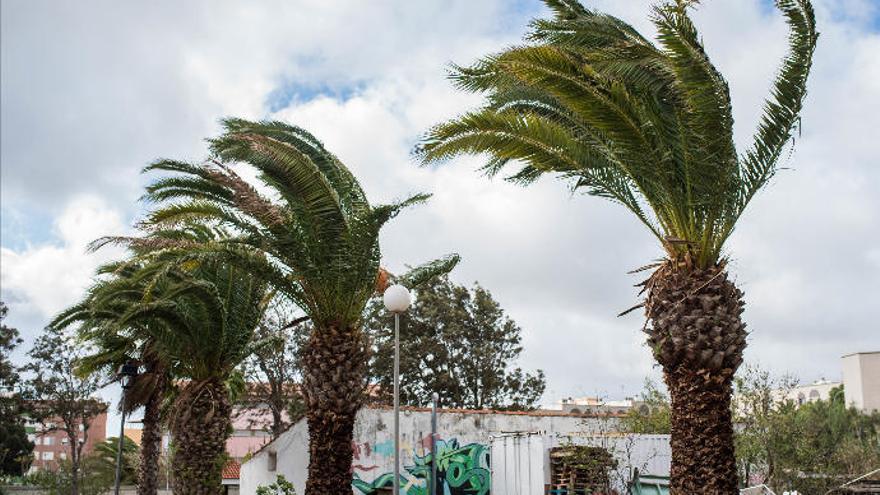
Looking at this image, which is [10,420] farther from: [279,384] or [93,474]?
[279,384]

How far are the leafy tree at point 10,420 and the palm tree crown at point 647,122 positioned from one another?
1646 inches

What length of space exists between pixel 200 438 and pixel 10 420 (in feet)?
121

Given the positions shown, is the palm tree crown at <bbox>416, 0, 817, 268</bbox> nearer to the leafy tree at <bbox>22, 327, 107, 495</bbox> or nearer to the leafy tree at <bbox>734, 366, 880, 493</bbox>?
the leafy tree at <bbox>734, 366, 880, 493</bbox>

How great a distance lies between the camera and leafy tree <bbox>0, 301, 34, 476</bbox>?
150 ft

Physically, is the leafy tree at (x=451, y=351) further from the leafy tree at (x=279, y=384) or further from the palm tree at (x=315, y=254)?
the palm tree at (x=315, y=254)

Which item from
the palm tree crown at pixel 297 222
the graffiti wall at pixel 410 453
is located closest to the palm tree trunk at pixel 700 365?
the palm tree crown at pixel 297 222

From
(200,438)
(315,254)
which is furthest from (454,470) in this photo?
(315,254)

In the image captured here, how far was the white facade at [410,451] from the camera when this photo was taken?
24.3 meters

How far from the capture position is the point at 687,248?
10.9 meters

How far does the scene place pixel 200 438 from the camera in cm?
1856

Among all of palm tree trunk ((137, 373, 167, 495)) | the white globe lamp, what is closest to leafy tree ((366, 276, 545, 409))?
palm tree trunk ((137, 373, 167, 495))

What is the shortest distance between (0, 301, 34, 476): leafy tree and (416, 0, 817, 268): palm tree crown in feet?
137

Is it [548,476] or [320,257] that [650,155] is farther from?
[548,476]

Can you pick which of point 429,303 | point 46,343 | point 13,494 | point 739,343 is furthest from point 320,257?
point 13,494
